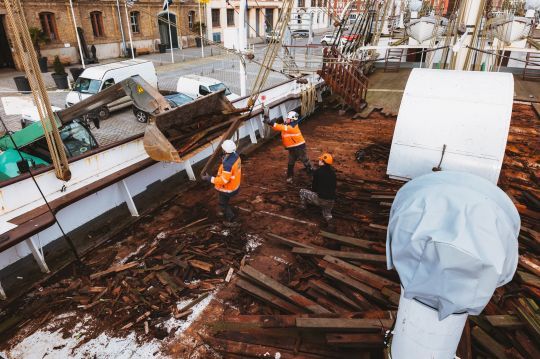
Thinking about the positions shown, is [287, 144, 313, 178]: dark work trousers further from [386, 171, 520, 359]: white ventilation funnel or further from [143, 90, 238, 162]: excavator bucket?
[386, 171, 520, 359]: white ventilation funnel

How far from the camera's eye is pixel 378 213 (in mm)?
7973

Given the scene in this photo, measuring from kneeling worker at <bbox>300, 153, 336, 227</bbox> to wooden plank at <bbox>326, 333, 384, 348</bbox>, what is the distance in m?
3.26

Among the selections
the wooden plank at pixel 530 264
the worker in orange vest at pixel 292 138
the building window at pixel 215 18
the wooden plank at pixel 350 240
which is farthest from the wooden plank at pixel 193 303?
the building window at pixel 215 18

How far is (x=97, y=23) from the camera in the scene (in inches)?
1140

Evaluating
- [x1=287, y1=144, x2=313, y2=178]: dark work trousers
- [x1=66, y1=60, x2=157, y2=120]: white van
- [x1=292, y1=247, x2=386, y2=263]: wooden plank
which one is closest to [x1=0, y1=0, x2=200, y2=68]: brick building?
[x1=66, y1=60, x2=157, y2=120]: white van

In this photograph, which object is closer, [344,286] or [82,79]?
[344,286]

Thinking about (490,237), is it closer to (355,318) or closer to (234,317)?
(355,318)

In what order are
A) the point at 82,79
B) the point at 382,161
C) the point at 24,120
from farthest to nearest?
the point at 82,79
the point at 24,120
the point at 382,161

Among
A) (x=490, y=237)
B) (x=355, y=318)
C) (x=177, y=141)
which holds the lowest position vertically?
(x=355, y=318)

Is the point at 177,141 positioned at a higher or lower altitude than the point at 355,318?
higher

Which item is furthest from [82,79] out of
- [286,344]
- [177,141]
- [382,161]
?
[286,344]

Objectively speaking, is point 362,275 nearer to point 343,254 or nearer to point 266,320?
point 343,254

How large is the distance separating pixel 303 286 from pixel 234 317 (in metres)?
→ 1.31

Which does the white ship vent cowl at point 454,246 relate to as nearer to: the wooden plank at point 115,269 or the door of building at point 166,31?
the wooden plank at point 115,269
